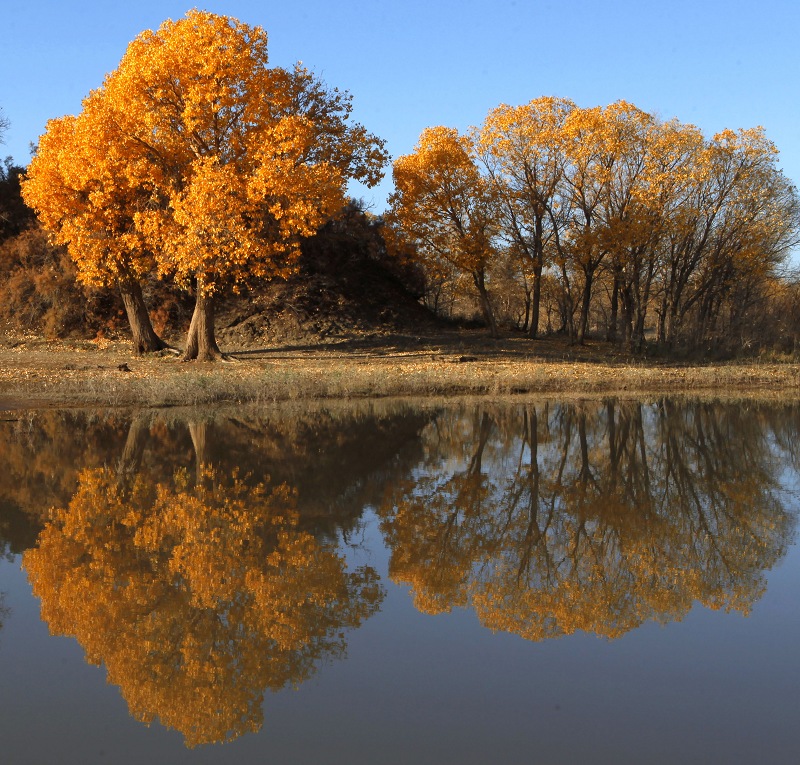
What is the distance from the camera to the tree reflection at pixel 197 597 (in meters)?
6.45

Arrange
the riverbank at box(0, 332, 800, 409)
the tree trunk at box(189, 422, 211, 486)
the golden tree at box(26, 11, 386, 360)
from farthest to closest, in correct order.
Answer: the golden tree at box(26, 11, 386, 360) → the riverbank at box(0, 332, 800, 409) → the tree trunk at box(189, 422, 211, 486)

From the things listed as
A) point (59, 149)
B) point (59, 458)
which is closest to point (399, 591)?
point (59, 458)

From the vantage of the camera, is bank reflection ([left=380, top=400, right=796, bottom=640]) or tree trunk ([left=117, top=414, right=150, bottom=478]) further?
tree trunk ([left=117, top=414, right=150, bottom=478])

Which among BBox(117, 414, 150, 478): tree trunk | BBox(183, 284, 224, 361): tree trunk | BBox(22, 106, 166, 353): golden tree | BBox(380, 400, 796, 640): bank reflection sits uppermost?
BBox(22, 106, 166, 353): golden tree

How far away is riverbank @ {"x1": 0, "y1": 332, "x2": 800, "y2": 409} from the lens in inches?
923

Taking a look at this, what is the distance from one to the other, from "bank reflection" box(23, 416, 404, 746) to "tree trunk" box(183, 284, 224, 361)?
18.5m

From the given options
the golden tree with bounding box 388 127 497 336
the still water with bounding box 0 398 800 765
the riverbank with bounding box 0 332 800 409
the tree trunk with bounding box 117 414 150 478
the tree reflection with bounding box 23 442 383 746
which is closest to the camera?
the still water with bounding box 0 398 800 765

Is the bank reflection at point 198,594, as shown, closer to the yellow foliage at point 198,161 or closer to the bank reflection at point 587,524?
the bank reflection at point 587,524

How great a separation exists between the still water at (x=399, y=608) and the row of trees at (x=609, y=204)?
22.9 metres

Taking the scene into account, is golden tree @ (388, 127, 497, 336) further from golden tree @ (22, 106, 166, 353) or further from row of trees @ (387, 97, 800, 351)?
golden tree @ (22, 106, 166, 353)

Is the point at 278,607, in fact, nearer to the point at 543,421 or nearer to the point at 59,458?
the point at 59,458

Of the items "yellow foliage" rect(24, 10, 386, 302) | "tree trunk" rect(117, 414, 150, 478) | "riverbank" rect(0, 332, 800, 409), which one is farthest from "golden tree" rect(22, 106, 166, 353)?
"tree trunk" rect(117, 414, 150, 478)

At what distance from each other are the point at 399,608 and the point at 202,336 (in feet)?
79.9

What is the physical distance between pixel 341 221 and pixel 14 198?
49.3 feet
